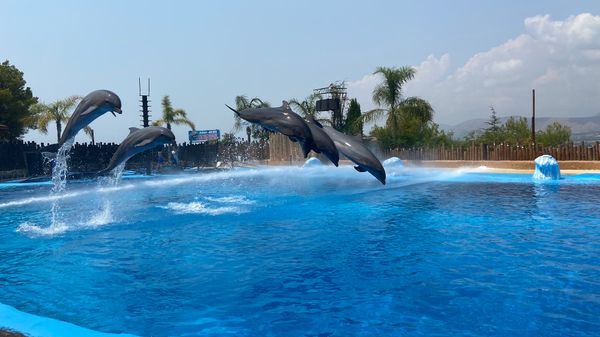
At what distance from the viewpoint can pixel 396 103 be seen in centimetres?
2919

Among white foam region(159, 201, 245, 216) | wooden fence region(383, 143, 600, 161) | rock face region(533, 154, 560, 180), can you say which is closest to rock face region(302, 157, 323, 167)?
wooden fence region(383, 143, 600, 161)

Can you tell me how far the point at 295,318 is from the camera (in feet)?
14.6

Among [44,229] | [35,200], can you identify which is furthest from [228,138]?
[44,229]

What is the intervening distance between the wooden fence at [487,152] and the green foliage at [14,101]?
51.2ft

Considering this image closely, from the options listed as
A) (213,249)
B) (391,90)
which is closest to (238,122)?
(391,90)

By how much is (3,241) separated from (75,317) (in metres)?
5.17

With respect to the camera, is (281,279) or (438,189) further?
(438,189)

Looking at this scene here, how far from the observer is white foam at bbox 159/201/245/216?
11212 mm

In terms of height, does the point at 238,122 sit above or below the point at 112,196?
above

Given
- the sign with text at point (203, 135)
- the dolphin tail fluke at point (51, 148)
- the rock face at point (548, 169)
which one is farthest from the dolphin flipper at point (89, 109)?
the sign with text at point (203, 135)

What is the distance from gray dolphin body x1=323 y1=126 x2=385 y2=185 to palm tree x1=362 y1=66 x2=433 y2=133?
21683 millimetres

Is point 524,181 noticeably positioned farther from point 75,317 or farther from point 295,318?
point 75,317

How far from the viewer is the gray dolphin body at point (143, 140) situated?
9078mm

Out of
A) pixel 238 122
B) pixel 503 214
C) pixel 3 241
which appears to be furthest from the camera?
pixel 238 122
